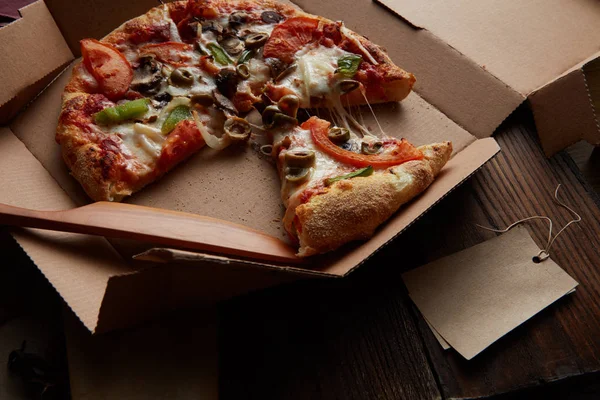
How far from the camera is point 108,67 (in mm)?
3129

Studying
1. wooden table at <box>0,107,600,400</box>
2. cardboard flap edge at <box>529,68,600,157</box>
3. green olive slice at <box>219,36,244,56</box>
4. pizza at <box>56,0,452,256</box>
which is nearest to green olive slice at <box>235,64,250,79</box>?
pizza at <box>56,0,452,256</box>

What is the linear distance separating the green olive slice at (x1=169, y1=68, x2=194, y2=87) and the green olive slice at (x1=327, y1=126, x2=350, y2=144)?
0.81 m

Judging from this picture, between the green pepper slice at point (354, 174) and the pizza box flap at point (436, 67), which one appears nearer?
→ the green pepper slice at point (354, 174)

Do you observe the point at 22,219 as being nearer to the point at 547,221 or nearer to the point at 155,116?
the point at 155,116

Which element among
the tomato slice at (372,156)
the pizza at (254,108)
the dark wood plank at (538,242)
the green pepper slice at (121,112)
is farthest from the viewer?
the green pepper slice at (121,112)

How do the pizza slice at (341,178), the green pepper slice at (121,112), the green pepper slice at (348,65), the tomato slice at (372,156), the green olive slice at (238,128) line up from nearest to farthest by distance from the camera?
the pizza slice at (341,178) < the tomato slice at (372,156) < the green pepper slice at (121,112) < the green olive slice at (238,128) < the green pepper slice at (348,65)

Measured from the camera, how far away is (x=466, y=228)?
2885 millimetres

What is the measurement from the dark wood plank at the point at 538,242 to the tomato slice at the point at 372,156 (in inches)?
13.0

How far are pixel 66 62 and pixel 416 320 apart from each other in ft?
7.78

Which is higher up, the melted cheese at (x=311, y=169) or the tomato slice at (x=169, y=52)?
the tomato slice at (x=169, y=52)

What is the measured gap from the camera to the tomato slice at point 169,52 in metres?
3.24

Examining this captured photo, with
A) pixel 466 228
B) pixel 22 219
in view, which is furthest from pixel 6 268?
pixel 466 228

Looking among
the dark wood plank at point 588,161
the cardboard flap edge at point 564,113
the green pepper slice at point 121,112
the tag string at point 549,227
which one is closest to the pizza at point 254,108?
the green pepper slice at point 121,112

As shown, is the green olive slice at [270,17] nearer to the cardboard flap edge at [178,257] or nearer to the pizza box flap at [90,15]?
the pizza box flap at [90,15]
